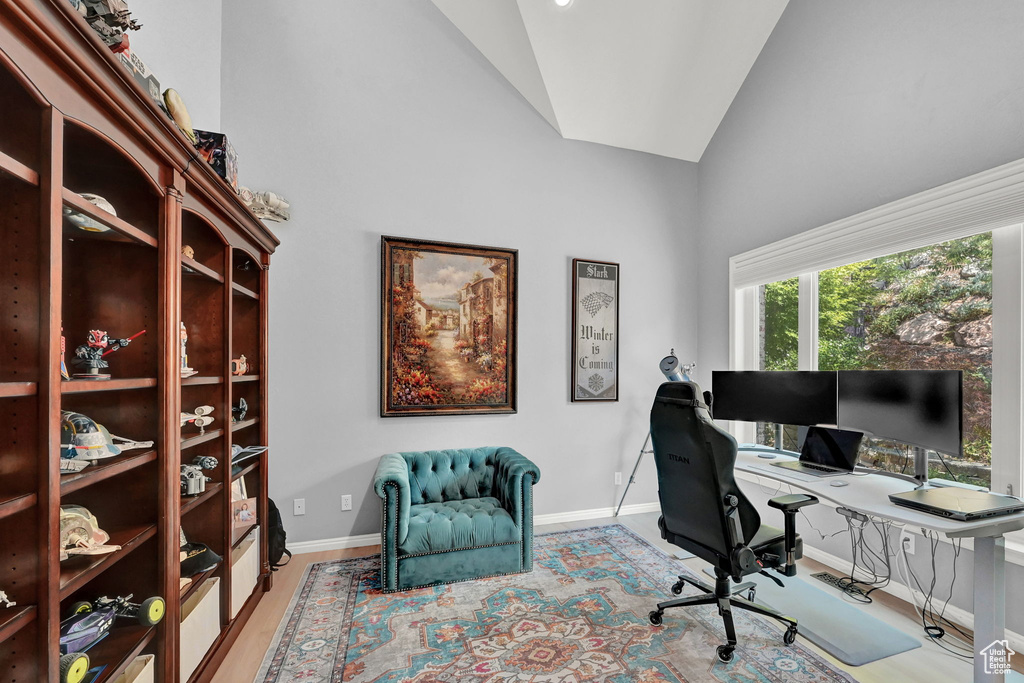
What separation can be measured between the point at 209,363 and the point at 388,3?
292cm

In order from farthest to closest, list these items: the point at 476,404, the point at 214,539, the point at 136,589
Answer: the point at 476,404, the point at 214,539, the point at 136,589

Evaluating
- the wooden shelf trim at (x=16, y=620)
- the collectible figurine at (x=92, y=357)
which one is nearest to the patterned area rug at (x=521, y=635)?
the wooden shelf trim at (x=16, y=620)

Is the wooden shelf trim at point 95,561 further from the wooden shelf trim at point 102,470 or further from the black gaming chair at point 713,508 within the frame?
the black gaming chair at point 713,508

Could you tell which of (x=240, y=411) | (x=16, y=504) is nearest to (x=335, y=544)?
(x=240, y=411)

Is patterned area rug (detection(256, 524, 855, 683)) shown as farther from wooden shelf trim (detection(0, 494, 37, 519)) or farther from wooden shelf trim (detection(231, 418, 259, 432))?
wooden shelf trim (detection(0, 494, 37, 519))

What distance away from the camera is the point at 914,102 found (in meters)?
2.46

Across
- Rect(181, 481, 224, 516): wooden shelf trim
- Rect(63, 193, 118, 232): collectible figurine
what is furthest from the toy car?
Rect(63, 193, 118, 232): collectible figurine

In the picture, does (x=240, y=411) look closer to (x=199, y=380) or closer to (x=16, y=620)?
(x=199, y=380)

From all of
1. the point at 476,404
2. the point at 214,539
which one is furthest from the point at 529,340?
the point at 214,539

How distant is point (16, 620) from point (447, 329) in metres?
2.60

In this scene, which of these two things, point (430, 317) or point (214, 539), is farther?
point (430, 317)

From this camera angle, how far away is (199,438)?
1.79m

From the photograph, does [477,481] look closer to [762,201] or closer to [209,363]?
[209,363]

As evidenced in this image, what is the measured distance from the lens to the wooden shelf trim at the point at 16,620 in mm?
882
